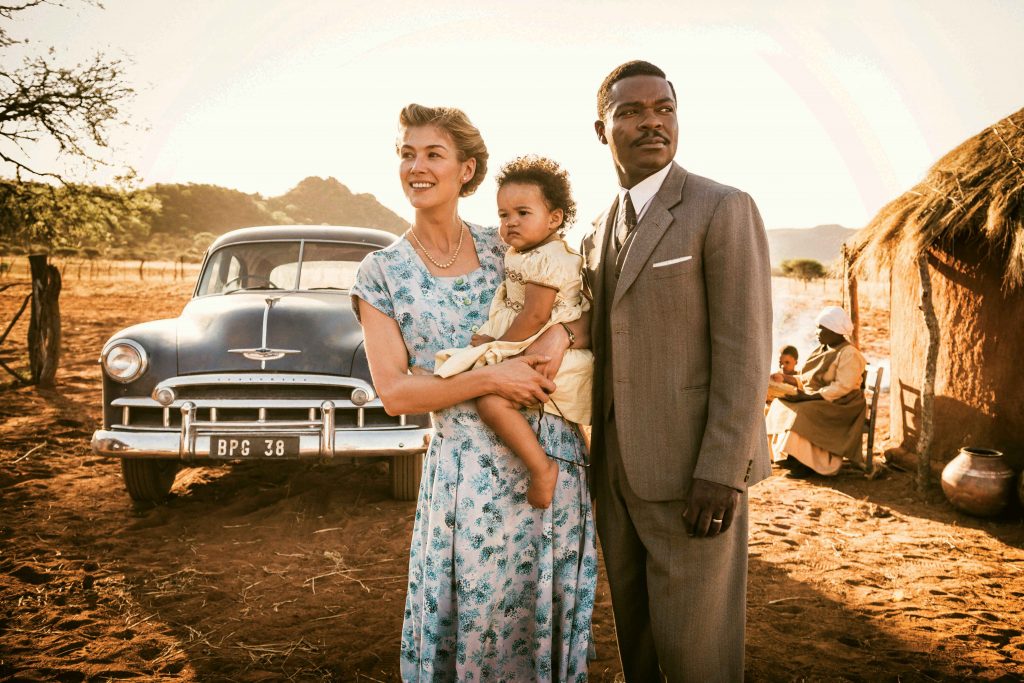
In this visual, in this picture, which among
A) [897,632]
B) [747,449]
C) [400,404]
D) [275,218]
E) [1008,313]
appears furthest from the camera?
[275,218]

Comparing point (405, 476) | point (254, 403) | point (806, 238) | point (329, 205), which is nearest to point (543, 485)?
point (254, 403)

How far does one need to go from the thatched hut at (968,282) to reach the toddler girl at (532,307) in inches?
180

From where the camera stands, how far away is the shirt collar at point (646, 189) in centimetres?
196

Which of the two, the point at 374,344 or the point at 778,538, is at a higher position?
the point at 374,344

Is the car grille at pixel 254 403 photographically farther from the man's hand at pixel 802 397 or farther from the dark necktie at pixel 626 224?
the man's hand at pixel 802 397

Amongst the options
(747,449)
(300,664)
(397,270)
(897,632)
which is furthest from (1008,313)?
(300,664)

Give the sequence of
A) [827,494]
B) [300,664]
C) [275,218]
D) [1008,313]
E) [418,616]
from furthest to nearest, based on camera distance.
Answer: [275,218] < [827,494] < [1008,313] < [300,664] < [418,616]

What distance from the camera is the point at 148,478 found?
487cm

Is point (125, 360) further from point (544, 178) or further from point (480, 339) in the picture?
point (544, 178)

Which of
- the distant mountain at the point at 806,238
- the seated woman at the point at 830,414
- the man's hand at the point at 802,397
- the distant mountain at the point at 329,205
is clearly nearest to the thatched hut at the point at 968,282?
the seated woman at the point at 830,414

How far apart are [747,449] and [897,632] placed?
248 centimetres

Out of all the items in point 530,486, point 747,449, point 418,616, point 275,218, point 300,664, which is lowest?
point 300,664

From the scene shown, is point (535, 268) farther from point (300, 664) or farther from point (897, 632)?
point (897, 632)

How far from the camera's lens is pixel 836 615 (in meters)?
3.61
